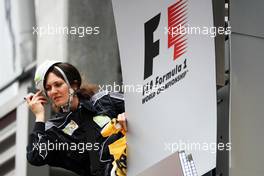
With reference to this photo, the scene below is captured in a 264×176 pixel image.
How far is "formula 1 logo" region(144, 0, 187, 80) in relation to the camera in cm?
286

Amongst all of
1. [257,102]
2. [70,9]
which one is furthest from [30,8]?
[257,102]

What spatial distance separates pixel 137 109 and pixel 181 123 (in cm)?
23

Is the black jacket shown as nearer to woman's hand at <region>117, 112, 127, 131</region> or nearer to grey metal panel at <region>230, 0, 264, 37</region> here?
woman's hand at <region>117, 112, 127, 131</region>

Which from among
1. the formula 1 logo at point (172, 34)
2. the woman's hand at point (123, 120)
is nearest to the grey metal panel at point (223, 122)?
the formula 1 logo at point (172, 34)

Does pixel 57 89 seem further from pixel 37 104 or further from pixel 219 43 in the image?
pixel 219 43

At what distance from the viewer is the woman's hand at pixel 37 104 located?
3.09 metres

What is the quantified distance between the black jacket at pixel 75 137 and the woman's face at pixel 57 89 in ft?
0.24

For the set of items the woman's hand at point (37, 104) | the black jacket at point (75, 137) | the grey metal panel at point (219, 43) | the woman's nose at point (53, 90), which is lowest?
the black jacket at point (75, 137)

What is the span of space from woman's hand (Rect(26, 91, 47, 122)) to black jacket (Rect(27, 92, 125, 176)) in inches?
2.2

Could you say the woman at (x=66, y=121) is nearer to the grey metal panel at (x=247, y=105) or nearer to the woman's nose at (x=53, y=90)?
the woman's nose at (x=53, y=90)

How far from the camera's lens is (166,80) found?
9.36ft

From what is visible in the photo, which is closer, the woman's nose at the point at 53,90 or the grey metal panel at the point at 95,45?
the woman's nose at the point at 53,90

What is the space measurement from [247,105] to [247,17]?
449mm

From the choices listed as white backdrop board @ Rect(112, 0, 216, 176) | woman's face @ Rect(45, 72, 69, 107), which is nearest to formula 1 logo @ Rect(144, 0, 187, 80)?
white backdrop board @ Rect(112, 0, 216, 176)
